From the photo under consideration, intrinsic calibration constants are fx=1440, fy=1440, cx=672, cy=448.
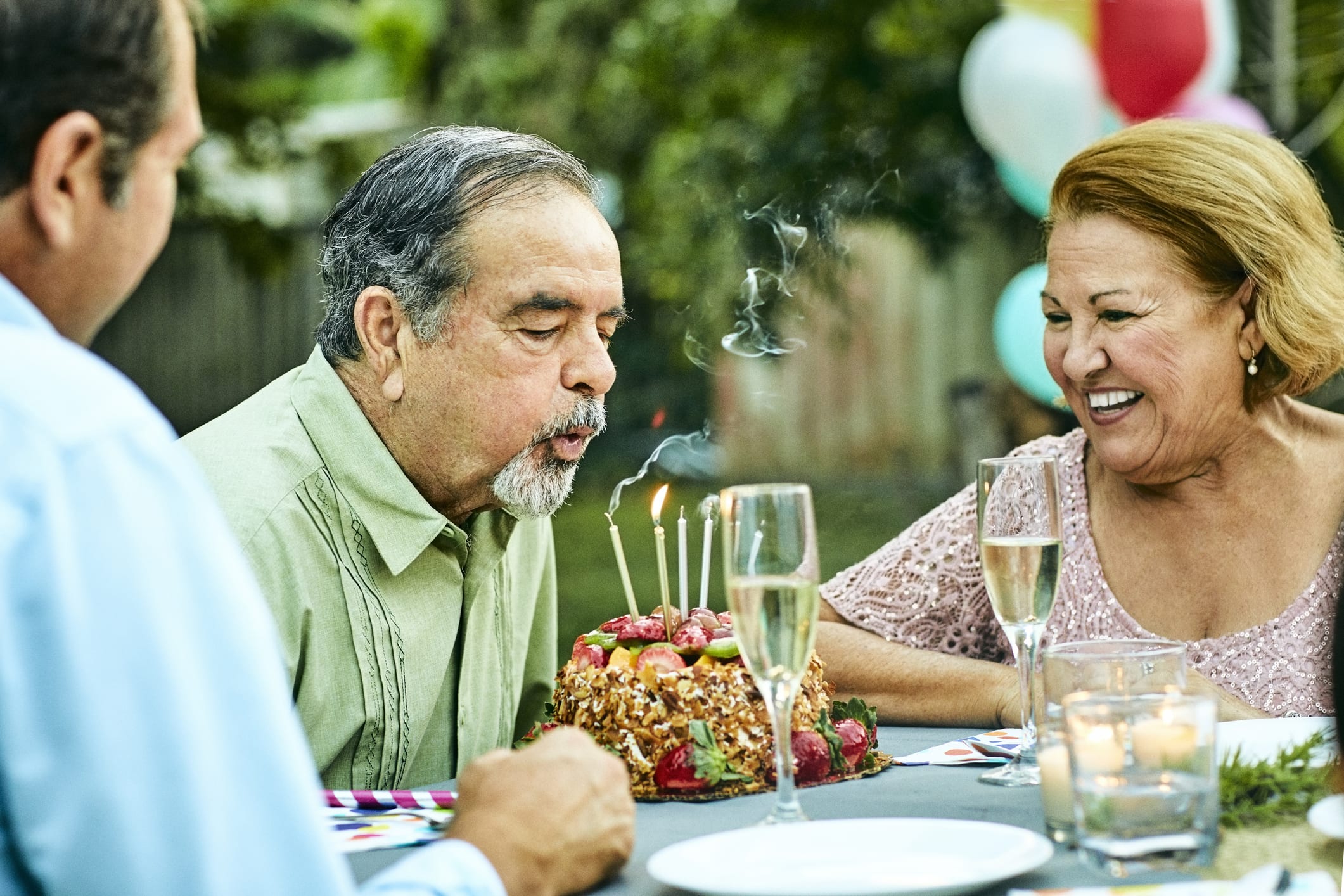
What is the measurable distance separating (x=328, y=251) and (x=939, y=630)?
1.31 metres

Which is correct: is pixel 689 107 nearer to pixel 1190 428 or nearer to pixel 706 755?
pixel 1190 428

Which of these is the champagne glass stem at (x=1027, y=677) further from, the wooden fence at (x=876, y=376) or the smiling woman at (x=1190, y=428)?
the wooden fence at (x=876, y=376)

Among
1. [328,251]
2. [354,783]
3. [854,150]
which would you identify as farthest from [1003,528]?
[854,150]

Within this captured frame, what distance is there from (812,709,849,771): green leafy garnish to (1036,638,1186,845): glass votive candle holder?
0.34 metres

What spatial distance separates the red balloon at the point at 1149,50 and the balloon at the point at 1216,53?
0.20 ft

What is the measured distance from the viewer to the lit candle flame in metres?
1.84

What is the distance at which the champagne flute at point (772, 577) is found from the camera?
4.79 ft

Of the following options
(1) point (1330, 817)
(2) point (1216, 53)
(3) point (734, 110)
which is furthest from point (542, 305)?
(3) point (734, 110)

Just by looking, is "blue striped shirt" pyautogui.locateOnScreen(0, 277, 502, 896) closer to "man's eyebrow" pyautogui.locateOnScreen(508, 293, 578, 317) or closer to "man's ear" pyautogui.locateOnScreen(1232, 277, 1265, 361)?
"man's eyebrow" pyautogui.locateOnScreen(508, 293, 578, 317)

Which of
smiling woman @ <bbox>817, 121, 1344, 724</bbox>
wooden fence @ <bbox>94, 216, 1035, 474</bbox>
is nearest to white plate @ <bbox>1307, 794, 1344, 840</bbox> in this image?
smiling woman @ <bbox>817, 121, 1344, 724</bbox>

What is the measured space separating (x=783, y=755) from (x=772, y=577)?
0.21 meters

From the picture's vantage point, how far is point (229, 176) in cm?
891

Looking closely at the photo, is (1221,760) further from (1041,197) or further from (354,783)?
(1041,197)

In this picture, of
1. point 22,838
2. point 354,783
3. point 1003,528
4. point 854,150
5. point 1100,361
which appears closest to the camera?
point 22,838
